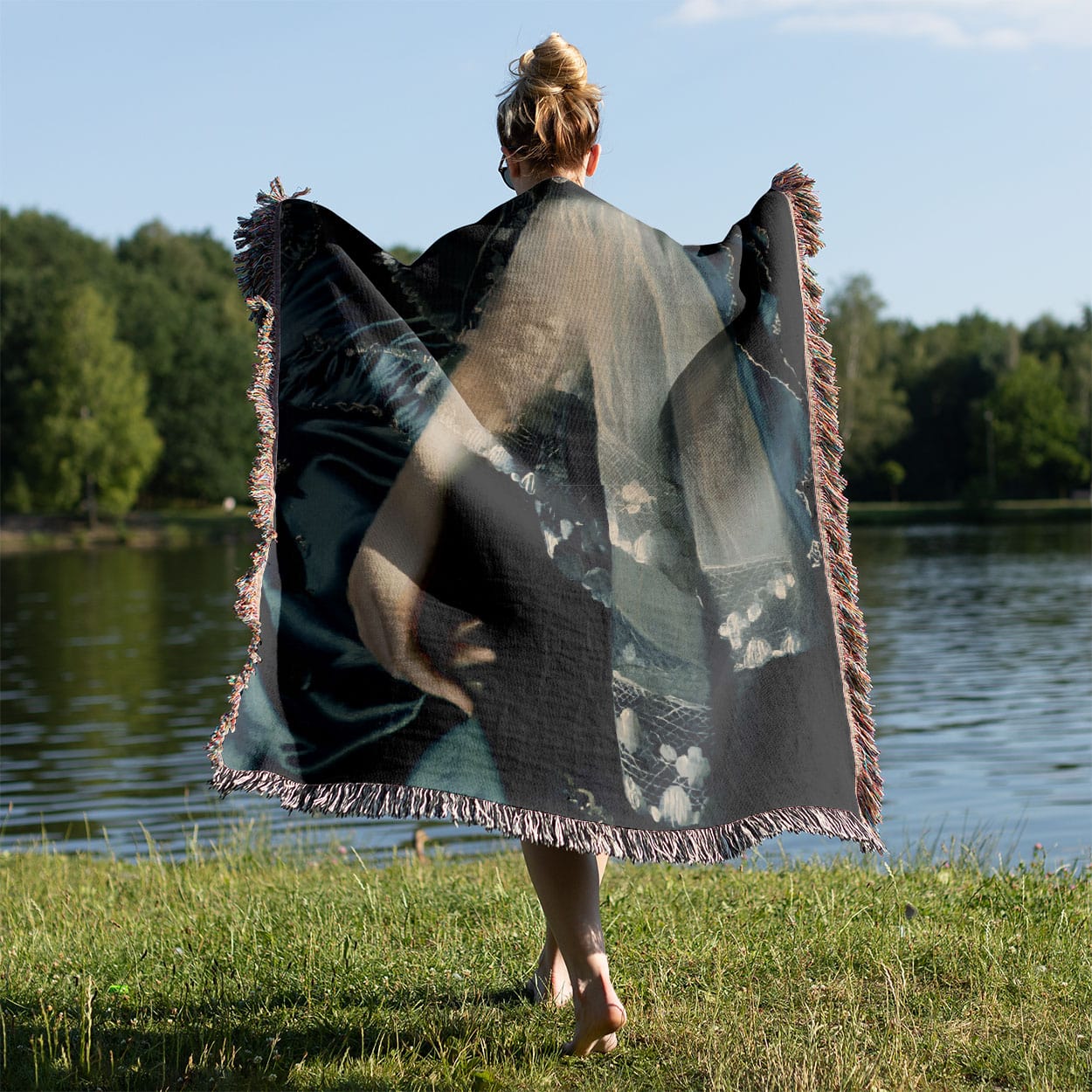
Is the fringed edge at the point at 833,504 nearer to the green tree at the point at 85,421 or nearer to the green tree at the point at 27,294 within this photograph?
the green tree at the point at 85,421

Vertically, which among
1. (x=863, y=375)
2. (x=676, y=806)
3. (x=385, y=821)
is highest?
(x=863, y=375)

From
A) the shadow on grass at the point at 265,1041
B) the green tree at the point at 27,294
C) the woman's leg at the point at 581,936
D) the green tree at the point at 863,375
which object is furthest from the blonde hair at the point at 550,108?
the green tree at the point at 863,375

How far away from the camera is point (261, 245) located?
10.4 feet

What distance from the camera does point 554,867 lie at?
2861 millimetres

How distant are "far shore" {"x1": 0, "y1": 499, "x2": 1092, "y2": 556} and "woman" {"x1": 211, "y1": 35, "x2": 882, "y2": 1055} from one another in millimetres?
45620

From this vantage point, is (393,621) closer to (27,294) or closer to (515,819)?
(515,819)

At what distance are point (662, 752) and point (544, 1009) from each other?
0.70 m

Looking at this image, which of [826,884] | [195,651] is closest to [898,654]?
[195,651]

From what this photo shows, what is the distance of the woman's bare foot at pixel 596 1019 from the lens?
2781mm

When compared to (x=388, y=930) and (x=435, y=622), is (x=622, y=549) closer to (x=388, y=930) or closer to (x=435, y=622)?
(x=435, y=622)

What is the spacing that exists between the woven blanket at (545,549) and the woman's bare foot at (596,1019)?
0.30 metres

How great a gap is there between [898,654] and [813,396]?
15.8 metres

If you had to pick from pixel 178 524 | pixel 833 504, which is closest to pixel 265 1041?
pixel 833 504

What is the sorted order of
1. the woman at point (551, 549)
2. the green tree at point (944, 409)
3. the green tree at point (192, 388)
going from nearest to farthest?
the woman at point (551, 549) → the green tree at point (192, 388) → the green tree at point (944, 409)
